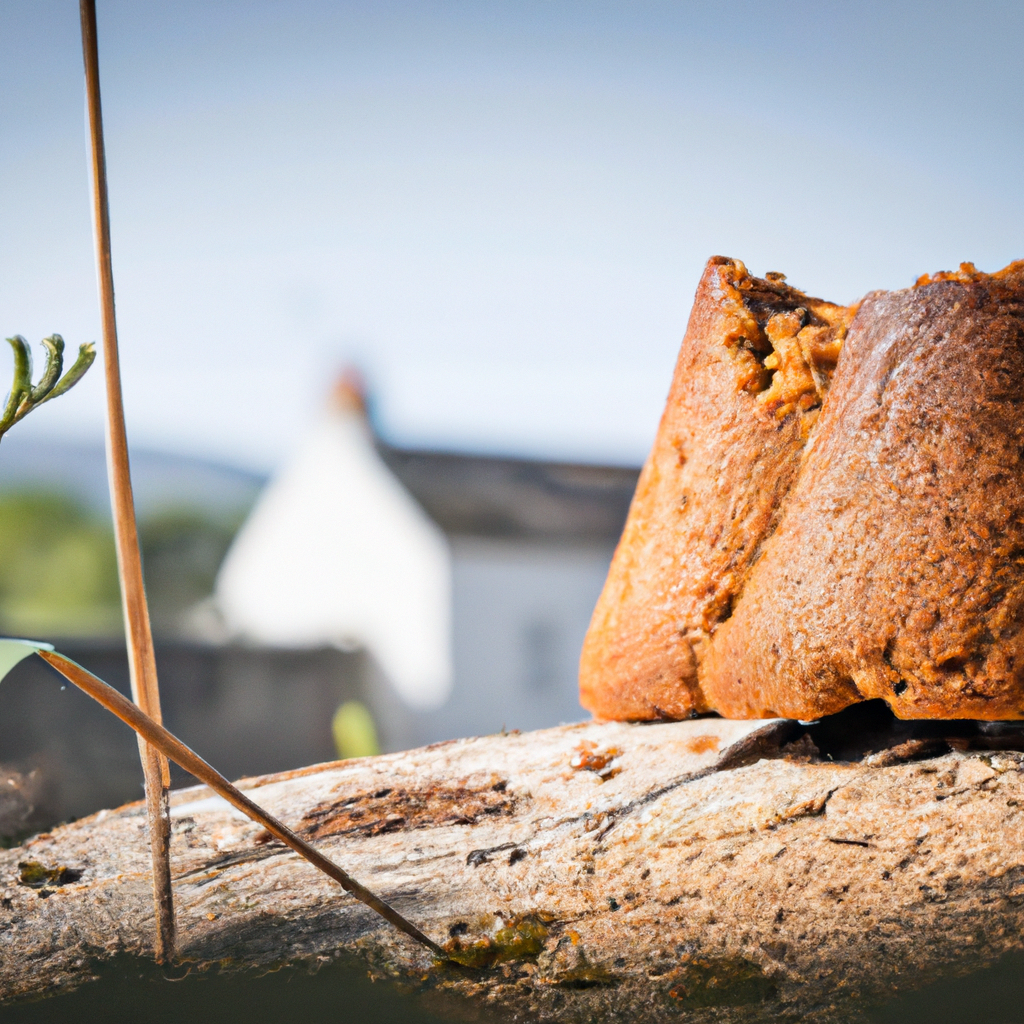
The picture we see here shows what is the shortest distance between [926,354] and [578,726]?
0.82 meters

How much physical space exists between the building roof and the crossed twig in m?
4.03

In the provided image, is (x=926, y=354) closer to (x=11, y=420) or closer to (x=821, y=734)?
(x=821, y=734)

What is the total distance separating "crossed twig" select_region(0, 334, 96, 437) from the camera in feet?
2.48

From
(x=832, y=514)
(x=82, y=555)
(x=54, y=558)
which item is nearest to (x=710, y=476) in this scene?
(x=832, y=514)

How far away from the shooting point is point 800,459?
3.74 feet

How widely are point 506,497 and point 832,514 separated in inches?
159

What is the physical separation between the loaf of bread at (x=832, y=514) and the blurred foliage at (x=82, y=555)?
342cm

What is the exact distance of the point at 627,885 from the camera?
0.90 m

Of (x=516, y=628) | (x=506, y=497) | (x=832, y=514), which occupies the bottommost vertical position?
(x=516, y=628)

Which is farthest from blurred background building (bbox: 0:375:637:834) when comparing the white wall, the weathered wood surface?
the weathered wood surface

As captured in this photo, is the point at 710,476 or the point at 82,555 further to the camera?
the point at 82,555

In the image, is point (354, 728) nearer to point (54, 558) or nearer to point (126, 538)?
point (54, 558)

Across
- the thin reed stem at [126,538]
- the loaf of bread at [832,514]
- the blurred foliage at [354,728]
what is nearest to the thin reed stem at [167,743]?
the thin reed stem at [126,538]

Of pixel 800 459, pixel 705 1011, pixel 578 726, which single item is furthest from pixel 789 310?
pixel 705 1011
